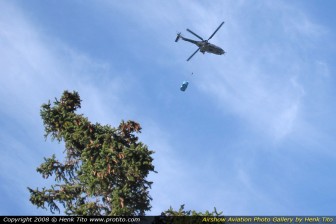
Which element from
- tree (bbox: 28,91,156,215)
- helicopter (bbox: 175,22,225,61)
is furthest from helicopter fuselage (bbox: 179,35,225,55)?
tree (bbox: 28,91,156,215)

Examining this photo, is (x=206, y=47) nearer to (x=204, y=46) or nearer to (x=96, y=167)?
(x=204, y=46)

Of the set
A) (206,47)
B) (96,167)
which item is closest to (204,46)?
(206,47)

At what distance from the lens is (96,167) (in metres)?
28.1

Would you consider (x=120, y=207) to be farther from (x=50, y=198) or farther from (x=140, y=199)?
(x=50, y=198)

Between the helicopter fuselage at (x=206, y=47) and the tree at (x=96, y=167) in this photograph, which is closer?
the tree at (x=96, y=167)

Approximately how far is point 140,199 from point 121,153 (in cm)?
252

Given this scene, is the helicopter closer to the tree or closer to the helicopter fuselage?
the helicopter fuselage

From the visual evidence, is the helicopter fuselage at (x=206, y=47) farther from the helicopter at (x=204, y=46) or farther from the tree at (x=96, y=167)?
the tree at (x=96, y=167)

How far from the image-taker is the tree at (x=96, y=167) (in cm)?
2739

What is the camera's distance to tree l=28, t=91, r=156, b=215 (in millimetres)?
27391

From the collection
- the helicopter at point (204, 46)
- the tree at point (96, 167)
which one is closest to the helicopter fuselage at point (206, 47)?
the helicopter at point (204, 46)

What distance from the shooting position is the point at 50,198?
28.9 meters

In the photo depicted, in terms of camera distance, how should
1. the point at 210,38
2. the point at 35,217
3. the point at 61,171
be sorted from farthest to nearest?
the point at 210,38, the point at 61,171, the point at 35,217

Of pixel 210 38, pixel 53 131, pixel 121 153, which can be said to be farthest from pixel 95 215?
pixel 210 38
